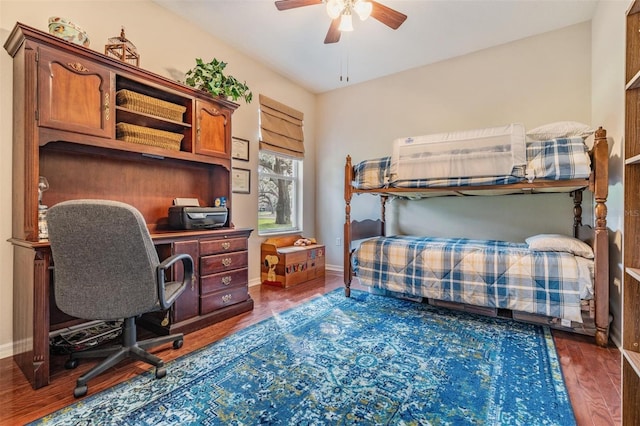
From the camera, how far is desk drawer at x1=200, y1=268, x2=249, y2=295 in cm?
253

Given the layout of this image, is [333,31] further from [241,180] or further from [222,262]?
[222,262]

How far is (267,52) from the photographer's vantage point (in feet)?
11.8

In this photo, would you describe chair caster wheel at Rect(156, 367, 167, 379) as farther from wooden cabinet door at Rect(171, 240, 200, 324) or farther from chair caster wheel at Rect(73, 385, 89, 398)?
wooden cabinet door at Rect(171, 240, 200, 324)

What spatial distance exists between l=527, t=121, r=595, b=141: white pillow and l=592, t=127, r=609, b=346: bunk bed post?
287 mm

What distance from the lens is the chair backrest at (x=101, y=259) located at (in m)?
1.51

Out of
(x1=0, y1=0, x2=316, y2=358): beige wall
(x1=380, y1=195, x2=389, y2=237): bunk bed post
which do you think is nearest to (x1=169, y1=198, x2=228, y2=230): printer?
(x1=0, y1=0, x2=316, y2=358): beige wall

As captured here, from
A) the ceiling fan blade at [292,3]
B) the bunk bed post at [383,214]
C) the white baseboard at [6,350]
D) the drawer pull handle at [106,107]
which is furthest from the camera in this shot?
the bunk bed post at [383,214]

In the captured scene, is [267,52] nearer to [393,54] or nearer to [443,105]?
[393,54]

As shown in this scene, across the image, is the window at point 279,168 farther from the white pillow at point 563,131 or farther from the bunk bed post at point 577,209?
the bunk bed post at point 577,209

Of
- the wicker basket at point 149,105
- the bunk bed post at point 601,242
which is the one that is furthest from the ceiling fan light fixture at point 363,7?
the bunk bed post at point 601,242

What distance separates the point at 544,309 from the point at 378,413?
1749 mm

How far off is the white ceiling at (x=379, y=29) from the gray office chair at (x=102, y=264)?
7.51 ft

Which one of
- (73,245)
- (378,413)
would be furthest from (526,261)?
(73,245)

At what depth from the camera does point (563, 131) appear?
2471 millimetres
